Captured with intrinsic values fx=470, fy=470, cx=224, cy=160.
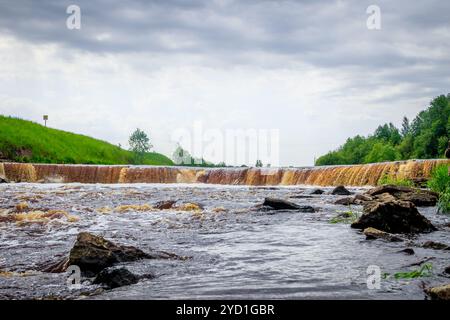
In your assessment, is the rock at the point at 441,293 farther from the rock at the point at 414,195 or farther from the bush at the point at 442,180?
the bush at the point at 442,180

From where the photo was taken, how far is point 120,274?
23.4 feet

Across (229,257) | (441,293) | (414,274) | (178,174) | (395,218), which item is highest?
(178,174)

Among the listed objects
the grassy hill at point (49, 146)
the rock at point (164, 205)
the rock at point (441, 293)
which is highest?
the grassy hill at point (49, 146)

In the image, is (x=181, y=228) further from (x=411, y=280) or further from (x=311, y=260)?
(x=411, y=280)

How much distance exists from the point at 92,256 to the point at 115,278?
1.16m

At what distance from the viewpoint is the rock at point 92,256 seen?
790cm

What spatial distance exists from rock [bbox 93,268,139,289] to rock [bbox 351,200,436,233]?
7.50 m

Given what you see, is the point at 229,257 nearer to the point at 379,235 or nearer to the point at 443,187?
the point at 379,235

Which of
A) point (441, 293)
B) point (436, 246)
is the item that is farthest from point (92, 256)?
point (436, 246)

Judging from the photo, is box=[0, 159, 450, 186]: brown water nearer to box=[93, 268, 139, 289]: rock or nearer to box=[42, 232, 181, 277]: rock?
box=[42, 232, 181, 277]: rock

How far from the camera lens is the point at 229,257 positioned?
9.25 metres

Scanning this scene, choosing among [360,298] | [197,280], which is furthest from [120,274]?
[360,298]

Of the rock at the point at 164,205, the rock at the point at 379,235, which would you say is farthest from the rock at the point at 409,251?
the rock at the point at 164,205

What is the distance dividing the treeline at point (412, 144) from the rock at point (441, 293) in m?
70.5
